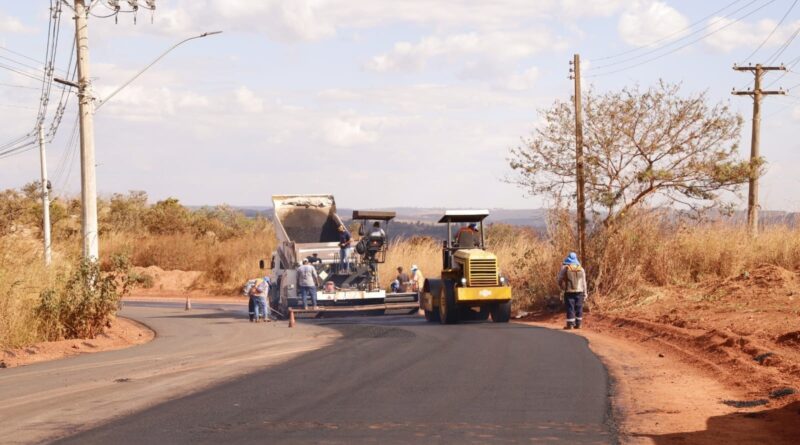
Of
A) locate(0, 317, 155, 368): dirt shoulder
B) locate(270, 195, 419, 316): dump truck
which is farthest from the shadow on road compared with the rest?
locate(270, 195, 419, 316): dump truck

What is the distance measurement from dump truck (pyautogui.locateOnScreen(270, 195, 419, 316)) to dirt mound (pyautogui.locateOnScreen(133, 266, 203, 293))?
18.6 metres

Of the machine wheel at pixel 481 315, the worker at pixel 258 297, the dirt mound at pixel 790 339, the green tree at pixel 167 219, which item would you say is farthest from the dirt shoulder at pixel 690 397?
the green tree at pixel 167 219

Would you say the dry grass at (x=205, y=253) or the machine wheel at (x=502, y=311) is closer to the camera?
the machine wheel at (x=502, y=311)

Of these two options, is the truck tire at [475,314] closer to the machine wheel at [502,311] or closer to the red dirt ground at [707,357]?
the machine wheel at [502,311]

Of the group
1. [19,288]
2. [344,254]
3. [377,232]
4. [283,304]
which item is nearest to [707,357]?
[19,288]

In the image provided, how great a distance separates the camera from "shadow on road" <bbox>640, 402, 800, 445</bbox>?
1002 cm

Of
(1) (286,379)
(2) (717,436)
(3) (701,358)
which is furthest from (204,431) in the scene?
(3) (701,358)

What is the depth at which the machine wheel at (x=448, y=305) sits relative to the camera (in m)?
26.1

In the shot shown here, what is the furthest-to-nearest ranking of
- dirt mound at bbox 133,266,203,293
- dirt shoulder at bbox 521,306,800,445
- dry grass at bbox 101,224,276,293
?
dirt mound at bbox 133,266,203,293, dry grass at bbox 101,224,276,293, dirt shoulder at bbox 521,306,800,445

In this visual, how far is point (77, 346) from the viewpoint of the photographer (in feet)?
69.7

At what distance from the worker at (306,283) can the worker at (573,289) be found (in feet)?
28.4

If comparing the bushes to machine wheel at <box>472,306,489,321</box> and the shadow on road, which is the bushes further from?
the shadow on road

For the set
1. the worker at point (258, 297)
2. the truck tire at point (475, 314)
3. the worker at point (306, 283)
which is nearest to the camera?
the truck tire at point (475, 314)

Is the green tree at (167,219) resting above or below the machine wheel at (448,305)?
above
